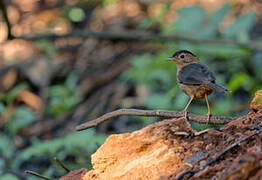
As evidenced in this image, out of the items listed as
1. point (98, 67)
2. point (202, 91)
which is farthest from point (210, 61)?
point (202, 91)

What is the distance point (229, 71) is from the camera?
7242mm

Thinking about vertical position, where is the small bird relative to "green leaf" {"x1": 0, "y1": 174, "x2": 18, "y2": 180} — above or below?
above

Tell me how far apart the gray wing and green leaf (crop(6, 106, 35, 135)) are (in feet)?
11.1

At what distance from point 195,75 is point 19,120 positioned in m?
3.88

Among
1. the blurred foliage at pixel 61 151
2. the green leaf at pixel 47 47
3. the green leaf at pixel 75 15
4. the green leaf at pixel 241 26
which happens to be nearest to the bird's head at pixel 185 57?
the blurred foliage at pixel 61 151

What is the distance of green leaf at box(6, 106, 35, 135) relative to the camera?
21.9 ft

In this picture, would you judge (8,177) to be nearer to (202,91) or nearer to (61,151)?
(61,151)

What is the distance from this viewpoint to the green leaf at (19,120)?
6.66 metres

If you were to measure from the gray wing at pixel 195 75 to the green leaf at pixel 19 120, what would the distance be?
3.38 meters

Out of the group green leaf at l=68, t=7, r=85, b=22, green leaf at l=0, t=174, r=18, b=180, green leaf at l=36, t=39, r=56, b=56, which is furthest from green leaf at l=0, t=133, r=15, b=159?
green leaf at l=68, t=7, r=85, b=22

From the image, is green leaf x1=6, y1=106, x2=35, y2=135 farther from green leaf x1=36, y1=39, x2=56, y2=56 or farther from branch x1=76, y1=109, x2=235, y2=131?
branch x1=76, y1=109, x2=235, y2=131

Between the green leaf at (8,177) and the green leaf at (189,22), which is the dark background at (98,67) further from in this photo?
the green leaf at (8,177)

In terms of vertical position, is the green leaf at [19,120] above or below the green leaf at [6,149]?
above

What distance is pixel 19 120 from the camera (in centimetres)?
676
